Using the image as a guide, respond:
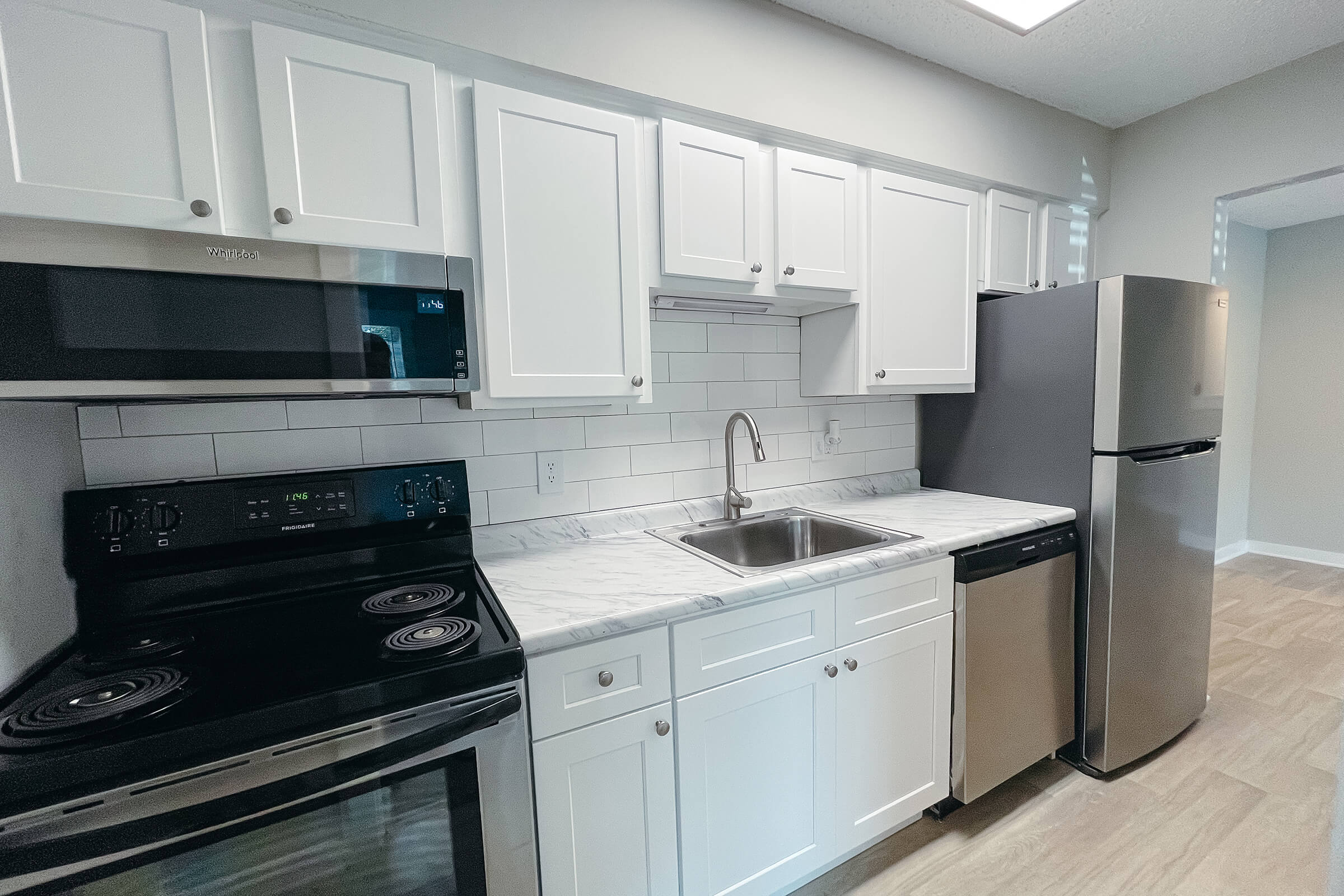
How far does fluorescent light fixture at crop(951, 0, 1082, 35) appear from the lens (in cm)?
154

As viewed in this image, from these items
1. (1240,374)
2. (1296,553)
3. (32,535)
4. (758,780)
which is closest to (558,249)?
(32,535)

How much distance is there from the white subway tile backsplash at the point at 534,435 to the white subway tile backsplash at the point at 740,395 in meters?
0.52

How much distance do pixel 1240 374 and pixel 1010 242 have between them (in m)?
3.18

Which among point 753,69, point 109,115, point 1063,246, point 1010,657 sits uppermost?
point 753,69

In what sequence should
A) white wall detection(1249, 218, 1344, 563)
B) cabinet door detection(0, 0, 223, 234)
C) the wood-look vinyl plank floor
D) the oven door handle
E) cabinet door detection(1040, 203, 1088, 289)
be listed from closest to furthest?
1. the oven door handle
2. cabinet door detection(0, 0, 223, 234)
3. the wood-look vinyl plank floor
4. cabinet door detection(1040, 203, 1088, 289)
5. white wall detection(1249, 218, 1344, 563)

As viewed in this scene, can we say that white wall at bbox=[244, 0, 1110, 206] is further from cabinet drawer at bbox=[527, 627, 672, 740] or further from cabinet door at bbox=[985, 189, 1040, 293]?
cabinet drawer at bbox=[527, 627, 672, 740]

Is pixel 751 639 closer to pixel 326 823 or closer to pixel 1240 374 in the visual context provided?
pixel 326 823

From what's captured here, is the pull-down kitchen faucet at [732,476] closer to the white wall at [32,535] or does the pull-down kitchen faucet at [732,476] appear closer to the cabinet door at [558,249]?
the cabinet door at [558,249]

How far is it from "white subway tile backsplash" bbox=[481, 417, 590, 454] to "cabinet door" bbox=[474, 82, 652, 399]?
31 centimetres

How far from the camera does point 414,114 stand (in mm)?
1200

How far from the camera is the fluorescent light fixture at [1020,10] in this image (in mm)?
1544

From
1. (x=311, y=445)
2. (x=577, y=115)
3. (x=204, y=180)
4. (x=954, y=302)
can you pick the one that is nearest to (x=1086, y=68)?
(x=954, y=302)

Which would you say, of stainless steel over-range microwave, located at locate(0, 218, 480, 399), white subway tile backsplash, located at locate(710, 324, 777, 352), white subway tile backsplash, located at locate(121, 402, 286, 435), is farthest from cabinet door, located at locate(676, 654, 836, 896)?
white subway tile backsplash, located at locate(121, 402, 286, 435)

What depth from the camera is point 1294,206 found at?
3455mm
